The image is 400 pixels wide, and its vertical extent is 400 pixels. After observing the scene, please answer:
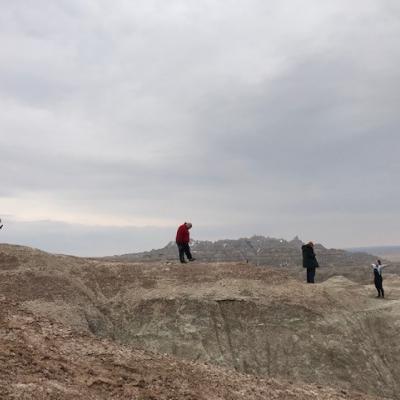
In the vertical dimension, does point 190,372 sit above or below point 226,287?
→ below

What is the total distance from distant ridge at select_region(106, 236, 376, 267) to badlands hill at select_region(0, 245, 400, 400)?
55.8 meters

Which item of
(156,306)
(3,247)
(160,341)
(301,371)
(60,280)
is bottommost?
(301,371)

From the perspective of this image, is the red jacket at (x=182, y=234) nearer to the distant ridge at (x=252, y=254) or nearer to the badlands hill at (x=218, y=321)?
the badlands hill at (x=218, y=321)

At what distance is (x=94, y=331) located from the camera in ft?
60.7

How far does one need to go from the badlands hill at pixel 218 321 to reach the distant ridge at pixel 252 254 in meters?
55.8

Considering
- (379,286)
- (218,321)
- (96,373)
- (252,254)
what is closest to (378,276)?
(379,286)

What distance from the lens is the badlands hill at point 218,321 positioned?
551 inches

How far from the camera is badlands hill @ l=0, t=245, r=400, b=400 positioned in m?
14.0

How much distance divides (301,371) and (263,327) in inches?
105

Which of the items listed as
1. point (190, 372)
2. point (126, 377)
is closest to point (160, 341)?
point (190, 372)

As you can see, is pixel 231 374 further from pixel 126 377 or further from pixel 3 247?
pixel 3 247

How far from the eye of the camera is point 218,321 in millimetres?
21859

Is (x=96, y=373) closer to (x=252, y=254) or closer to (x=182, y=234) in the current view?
(x=182, y=234)

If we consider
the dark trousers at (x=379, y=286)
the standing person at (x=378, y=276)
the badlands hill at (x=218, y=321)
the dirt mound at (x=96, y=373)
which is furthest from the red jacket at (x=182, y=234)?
the dark trousers at (x=379, y=286)
